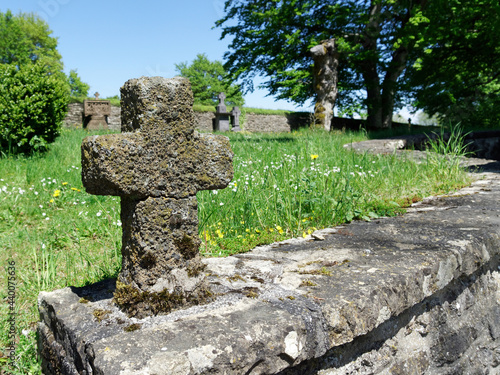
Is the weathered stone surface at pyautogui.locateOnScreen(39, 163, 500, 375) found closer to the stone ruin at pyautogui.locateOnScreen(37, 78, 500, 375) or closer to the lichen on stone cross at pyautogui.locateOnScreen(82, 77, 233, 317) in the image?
the stone ruin at pyautogui.locateOnScreen(37, 78, 500, 375)

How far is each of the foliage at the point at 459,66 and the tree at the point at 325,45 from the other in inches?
32.5

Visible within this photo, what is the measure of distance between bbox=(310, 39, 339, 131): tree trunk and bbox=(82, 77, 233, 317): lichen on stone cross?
11.9m

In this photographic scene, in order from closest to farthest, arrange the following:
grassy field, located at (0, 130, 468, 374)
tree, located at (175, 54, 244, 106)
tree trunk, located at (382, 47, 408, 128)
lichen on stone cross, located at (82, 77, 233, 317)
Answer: lichen on stone cross, located at (82, 77, 233, 317) < grassy field, located at (0, 130, 468, 374) < tree trunk, located at (382, 47, 408, 128) < tree, located at (175, 54, 244, 106)

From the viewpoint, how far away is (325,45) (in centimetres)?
1317

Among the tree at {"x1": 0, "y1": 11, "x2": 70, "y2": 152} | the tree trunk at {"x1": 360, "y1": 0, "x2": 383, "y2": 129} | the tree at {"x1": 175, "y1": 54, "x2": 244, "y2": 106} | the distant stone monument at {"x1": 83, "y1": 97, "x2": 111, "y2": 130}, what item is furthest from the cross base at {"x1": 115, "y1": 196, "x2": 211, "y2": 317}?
the tree at {"x1": 175, "y1": 54, "x2": 244, "y2": 106}

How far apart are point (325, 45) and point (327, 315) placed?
510 inches

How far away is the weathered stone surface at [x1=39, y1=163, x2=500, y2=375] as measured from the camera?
130 centimetres

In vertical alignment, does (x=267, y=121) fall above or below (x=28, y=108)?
above

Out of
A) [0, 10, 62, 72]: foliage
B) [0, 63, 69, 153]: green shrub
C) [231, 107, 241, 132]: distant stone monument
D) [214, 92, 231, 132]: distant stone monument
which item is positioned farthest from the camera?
[0, 10, 62, 72]: foliage

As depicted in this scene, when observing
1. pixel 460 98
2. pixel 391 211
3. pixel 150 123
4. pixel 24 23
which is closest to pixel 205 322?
pixel 150 123

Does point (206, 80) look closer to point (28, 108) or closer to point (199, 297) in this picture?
point (28, 108)

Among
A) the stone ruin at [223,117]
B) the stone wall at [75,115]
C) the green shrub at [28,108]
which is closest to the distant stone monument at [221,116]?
the stone ruin at [223,117]

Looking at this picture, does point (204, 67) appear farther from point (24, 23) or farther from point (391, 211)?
point (391, 211)

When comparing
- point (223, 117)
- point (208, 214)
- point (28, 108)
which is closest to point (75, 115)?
point (223, 117)
